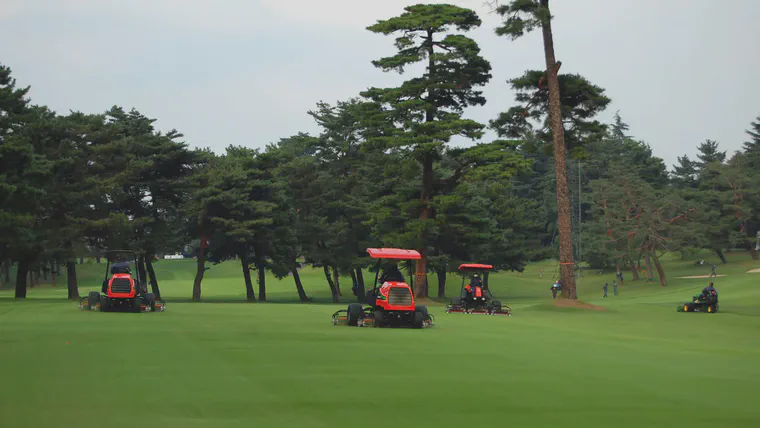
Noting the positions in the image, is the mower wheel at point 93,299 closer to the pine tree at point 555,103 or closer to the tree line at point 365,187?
the tree line at point 365,187

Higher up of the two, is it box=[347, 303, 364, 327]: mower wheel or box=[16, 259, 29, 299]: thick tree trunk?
box=[16, 259, 29, 299]: thick tree trunk

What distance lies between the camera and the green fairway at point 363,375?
9086 mm

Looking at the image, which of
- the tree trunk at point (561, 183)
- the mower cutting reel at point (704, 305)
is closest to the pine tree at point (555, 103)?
the tree trunk at point (561, 183)

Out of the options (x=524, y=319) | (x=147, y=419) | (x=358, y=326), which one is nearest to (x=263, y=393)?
(x=147, y=419)

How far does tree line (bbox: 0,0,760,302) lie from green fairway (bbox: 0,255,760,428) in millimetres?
18802

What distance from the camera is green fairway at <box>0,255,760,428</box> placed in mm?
9086

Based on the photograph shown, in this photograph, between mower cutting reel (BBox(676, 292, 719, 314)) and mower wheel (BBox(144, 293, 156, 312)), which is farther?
mower cutting reel (BBox(676, 292, 719, 314))

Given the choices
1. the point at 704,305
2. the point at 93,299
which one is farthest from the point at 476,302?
the point at 93,299

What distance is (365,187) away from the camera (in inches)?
2490

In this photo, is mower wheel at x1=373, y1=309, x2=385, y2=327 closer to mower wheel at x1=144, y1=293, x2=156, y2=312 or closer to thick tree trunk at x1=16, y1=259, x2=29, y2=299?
mower wheel at x1=144, y1=293, x2=156, y2=312

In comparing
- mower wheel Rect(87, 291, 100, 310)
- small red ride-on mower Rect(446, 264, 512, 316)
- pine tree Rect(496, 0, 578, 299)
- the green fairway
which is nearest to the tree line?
pine tree Rect(496, 0, 578, 299)

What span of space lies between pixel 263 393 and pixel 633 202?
73263 millimetres

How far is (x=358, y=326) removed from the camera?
950 inches

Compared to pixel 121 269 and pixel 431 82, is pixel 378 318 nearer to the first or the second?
pixel 121 269
